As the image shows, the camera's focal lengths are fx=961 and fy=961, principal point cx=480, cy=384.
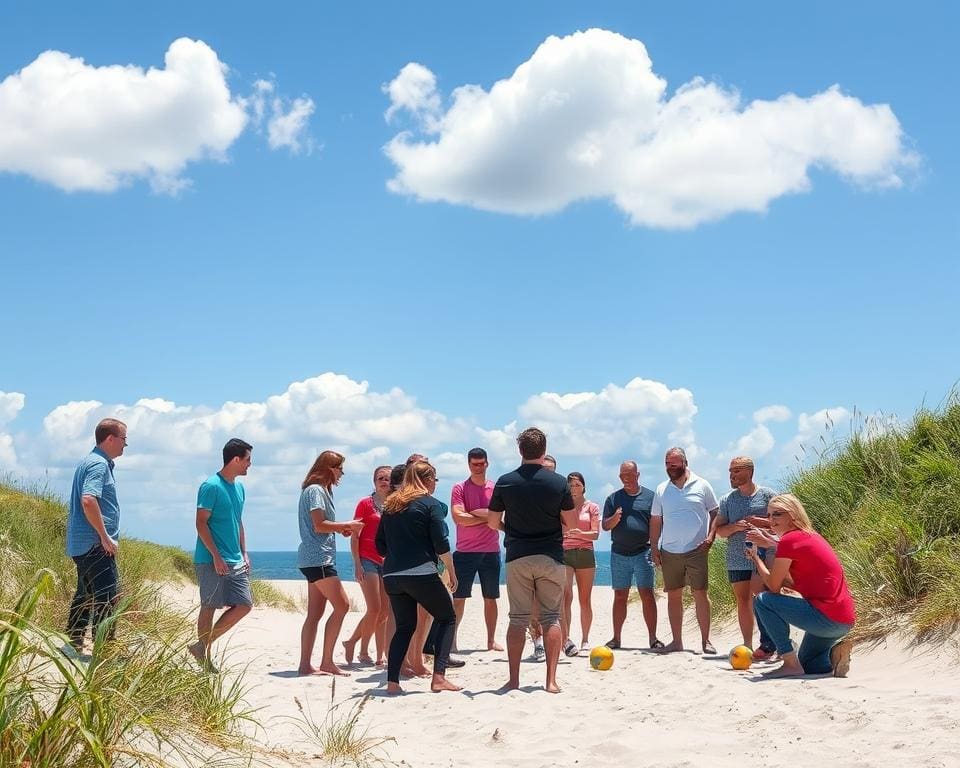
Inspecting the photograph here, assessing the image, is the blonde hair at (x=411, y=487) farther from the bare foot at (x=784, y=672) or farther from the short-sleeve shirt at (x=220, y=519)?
→ the bare foot at (x=784, y=672)

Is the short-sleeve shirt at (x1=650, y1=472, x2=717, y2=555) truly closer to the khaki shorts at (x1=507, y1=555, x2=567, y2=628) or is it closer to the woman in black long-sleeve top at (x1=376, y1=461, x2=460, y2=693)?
the khaki shorts at (x1=507, y1=555, x2=567, y2=628)

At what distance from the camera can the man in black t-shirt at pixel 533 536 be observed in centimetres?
727

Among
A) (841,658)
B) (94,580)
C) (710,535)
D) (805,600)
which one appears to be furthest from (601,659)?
(94,580)

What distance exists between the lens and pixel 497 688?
307 inches

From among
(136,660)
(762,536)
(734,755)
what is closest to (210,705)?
(136,660)

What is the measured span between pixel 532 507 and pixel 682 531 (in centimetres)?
237

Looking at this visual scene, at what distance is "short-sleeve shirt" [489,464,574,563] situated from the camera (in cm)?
725

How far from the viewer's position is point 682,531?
9031 mm

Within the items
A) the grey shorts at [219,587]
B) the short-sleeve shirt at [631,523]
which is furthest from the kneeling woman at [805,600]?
the grey shorts at [219,587]

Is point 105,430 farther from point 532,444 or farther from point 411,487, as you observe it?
point 532,444

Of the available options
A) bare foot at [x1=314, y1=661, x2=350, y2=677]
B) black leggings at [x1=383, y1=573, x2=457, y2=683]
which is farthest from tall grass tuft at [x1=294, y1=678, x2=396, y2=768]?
bare foot at [x1=314, y1=661, x2=350, y2=677]

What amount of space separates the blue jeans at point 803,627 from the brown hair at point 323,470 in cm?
375

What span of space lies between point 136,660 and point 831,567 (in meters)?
5.18

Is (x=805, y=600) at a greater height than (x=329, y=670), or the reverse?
(x=805, y=600)
